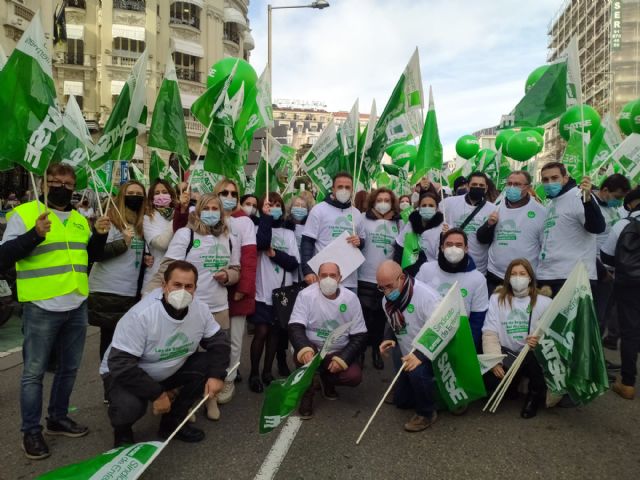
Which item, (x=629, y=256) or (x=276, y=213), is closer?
(x=629, y=256)

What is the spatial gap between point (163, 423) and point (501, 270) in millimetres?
3333

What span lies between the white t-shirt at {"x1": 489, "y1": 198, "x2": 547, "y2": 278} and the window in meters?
31.2

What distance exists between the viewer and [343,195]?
5379mm

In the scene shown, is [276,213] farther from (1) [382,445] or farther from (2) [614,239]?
(2) [614,239]

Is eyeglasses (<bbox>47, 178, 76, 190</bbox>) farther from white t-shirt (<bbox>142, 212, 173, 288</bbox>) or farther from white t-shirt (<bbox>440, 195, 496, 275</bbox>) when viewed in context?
white t-shirt (<bbox>440, 195, 496, 275</bbox>)

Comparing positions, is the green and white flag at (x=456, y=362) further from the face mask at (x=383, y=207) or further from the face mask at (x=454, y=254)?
the face mask at (x=383, y=207)

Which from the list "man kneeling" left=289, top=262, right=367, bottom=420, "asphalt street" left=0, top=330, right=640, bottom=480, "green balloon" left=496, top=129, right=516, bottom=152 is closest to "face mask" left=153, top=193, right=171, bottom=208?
"man kneeling" left=289, top=262, right=367, bottom=420

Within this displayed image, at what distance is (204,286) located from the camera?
435 centimetres

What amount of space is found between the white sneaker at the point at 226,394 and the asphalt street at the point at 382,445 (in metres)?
0.08

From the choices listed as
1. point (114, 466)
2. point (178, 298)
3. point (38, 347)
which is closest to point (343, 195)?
point (178, 298)

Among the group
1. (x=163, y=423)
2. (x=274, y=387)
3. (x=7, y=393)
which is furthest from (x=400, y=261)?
(x=7, y=393)

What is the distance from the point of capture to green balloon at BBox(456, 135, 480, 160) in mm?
14195

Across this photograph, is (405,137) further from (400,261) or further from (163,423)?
(163,423)

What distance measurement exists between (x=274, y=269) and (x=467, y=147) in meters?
10.4
